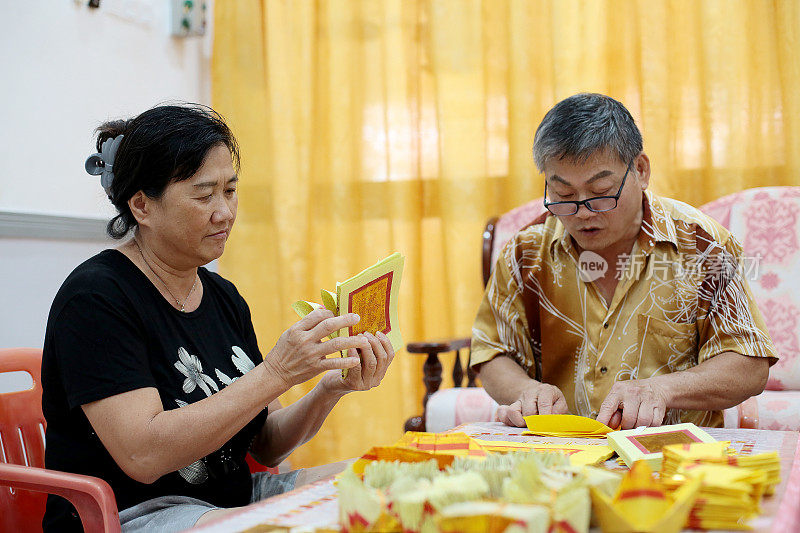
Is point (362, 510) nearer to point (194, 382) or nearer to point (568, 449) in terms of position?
point (568, 449)

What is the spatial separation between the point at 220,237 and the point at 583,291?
2.76 ft

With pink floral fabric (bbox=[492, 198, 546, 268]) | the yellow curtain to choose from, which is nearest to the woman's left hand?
pink floral fabric (bbox=[492, 198, 546, 268])

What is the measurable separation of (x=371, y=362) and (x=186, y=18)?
2.36 m

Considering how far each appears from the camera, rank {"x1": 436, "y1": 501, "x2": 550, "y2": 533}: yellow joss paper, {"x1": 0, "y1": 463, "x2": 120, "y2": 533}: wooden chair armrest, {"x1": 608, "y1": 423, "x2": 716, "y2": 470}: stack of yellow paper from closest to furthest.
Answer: {"x1": 436, "y1": 501, "x2": 550, "y2": 533}: yellow joss paper, {"x1": 608, "y1": 423, "x2": 716, "y2": 470}: stack of yellow paper, {"x1": 0, "y1": 463, "x2": 120, "y2": 533}: wooden chair armrest

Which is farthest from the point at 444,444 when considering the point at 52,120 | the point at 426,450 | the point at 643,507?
the point at 52,120

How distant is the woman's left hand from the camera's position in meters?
1.44

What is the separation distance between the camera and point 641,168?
1662 millimetres

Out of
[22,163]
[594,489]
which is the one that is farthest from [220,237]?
[22,163]

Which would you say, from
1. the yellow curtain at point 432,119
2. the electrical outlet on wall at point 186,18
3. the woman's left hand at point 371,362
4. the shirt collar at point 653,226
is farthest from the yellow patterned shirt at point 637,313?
the electrical outlet on wall at point 186,18

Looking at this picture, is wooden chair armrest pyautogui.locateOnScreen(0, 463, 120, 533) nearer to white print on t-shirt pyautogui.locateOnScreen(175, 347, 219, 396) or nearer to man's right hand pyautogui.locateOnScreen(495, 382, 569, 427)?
white print on t-shirt pyautogui.locateOnScreen(175, 347, 219, 396)

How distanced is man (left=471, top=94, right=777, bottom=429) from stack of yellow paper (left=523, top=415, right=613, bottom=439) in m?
0.09

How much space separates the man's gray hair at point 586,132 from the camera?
1.56m

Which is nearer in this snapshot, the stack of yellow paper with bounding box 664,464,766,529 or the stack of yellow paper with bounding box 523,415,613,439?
the stack of yellow paper with bounding box 664,464,766,529

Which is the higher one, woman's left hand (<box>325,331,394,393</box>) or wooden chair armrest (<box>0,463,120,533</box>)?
woman's left hand (<box>325,331,394,393</box>)
